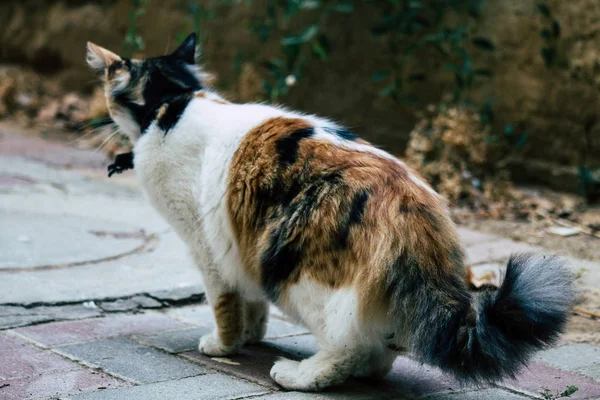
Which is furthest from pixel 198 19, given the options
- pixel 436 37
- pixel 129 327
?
pixel 129 327

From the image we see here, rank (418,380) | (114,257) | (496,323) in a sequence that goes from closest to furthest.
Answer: (496,323), (418,380), (114,257)

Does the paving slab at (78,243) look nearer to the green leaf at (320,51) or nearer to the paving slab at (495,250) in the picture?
the paving slab at (495,250)

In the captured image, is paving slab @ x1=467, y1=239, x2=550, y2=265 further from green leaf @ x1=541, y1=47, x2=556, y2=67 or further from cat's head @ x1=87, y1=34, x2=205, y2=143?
cat's head @ x1=87, y1=34, x2=205, y2=143

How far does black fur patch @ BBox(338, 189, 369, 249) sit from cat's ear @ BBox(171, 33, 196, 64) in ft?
3.83

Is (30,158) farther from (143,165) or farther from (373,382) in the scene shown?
(373,382)

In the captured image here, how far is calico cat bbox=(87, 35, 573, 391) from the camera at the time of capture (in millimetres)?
2271

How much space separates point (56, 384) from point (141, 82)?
4.09 feet

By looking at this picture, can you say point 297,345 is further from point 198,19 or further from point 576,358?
point 198,19

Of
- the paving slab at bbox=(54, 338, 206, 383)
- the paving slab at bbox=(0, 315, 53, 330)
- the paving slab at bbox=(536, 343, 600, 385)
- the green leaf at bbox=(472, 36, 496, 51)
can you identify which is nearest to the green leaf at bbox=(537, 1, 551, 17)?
the green leaf at bbox=(472, 36, 496, 51)

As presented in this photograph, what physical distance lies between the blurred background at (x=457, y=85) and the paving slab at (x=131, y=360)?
2.36 metres

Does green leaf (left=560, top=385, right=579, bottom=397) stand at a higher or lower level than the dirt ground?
lower

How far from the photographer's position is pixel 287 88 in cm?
630

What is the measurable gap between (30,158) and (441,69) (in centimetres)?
331

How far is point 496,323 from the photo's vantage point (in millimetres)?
2260
